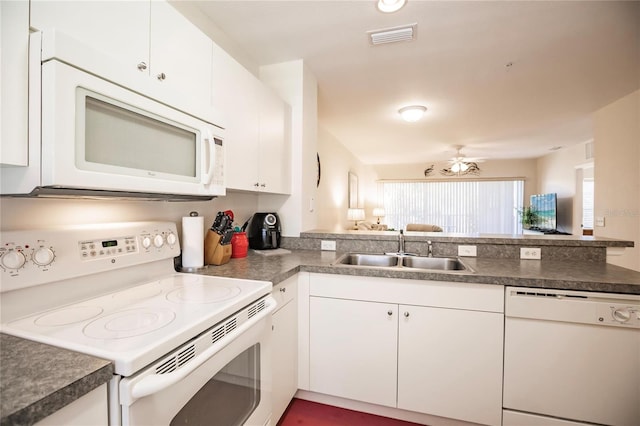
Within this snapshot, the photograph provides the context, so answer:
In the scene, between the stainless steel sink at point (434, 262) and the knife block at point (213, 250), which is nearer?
the knife block at point (213, 250)

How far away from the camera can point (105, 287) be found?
109cm

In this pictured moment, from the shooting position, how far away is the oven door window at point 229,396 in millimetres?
854

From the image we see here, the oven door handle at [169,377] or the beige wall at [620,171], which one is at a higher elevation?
the beige wall at [620,171]

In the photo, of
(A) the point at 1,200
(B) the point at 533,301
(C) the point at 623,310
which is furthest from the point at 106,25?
(C) the point at 623,310

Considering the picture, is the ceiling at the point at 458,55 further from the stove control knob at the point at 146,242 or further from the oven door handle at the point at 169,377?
the oven door handle at the point at 169,377

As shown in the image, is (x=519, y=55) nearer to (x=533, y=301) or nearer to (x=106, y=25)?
(x=533, y=301)

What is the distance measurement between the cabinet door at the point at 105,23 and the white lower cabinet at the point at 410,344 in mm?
1293

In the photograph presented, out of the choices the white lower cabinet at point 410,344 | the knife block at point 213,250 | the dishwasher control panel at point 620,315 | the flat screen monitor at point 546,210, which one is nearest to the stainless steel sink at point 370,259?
the white lower cabinet at point 410,344

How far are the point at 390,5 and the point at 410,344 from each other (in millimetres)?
1813

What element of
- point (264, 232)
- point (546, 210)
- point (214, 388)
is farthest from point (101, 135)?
point (546, 210)

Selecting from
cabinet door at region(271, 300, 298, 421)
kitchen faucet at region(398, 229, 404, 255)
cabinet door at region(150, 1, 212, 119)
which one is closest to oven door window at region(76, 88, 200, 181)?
cabinet door at region(150, 1, 212, 119)

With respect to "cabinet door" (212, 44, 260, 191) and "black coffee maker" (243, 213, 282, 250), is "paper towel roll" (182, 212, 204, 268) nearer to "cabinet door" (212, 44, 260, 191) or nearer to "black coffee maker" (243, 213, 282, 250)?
"cabinet door" (212, 44, 260, 191)

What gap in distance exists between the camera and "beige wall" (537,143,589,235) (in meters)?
5.20

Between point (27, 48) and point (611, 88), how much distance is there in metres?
4.12
